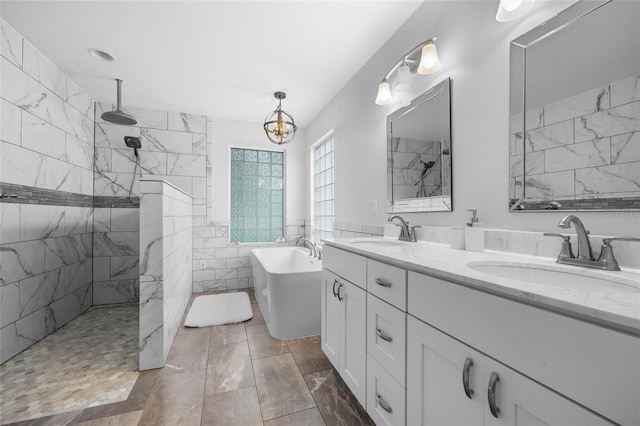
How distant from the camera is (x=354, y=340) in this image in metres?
1.35

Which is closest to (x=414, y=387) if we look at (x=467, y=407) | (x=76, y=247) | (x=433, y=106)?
(x=467, y=407)

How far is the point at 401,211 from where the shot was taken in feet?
6.20

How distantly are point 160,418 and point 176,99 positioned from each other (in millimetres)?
3102

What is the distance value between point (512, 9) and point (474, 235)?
0.96 m

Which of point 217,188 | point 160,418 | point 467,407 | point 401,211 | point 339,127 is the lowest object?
point 160,418

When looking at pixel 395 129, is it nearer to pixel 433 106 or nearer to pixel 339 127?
pixel 433 106

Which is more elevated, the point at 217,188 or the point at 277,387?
the point at 217,188

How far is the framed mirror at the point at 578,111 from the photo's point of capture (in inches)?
32.9

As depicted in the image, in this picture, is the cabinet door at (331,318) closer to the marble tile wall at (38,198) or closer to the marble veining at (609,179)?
the marble veining at (609,179)

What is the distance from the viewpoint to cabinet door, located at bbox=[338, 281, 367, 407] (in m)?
1.26

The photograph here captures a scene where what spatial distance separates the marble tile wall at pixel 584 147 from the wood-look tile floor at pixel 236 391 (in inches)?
54.1

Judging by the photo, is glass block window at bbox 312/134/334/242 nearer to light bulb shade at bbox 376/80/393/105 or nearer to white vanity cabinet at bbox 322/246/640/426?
light bulb shade at bbox 376/80/393/105

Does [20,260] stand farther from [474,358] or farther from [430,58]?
[430,58]

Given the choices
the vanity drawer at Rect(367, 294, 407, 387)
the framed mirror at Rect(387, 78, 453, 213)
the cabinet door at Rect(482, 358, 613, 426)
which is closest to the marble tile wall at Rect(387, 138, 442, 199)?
the framed mirror at Rect(387, 78, 453, 213)
